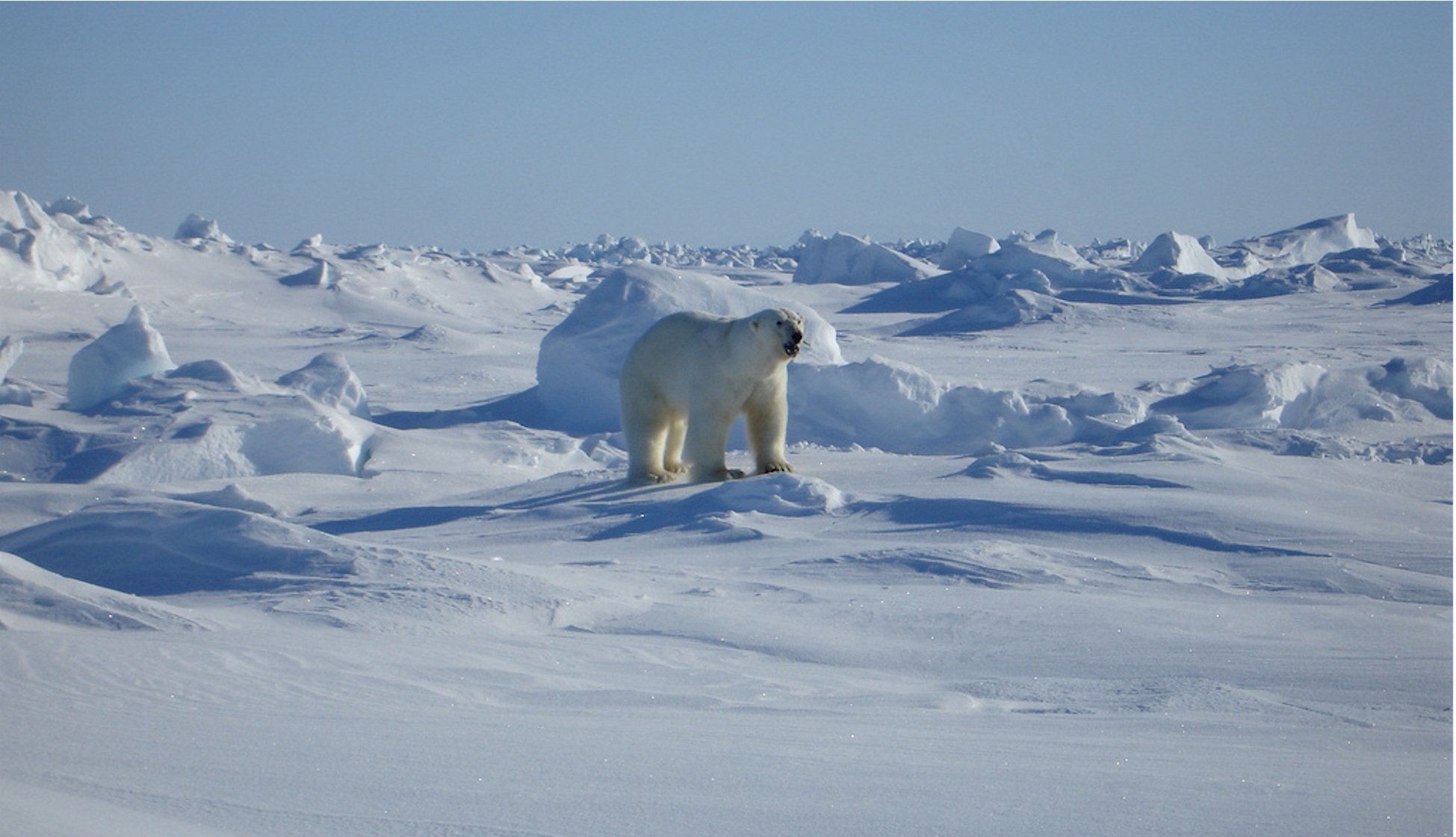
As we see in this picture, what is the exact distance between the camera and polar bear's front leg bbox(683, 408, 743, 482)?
6.31 metres

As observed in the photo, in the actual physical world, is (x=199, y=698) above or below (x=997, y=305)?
below

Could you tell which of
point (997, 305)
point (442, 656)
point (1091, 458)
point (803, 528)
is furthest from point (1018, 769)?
point (997, 305)

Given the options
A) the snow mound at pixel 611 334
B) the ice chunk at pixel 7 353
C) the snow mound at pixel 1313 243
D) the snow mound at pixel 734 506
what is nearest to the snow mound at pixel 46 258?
the ice chunk at pixel 7 353

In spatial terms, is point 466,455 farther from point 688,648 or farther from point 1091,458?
point 688,648

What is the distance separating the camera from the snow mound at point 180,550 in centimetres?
395

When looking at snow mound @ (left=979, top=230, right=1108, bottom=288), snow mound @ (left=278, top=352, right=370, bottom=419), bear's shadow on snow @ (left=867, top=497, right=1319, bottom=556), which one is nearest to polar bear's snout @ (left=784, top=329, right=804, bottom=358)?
bear's shadow on snow @ (left=867, top=497, right=1319, bottom=556)

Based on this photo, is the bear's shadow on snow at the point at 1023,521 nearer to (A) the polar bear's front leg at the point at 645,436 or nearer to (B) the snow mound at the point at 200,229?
(A) the polar bear's front leg at the point at 645,436

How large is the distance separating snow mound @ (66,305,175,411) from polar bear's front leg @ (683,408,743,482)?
6727 mm

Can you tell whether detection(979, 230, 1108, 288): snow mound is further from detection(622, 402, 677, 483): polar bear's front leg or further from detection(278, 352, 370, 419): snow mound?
detection(622, 402, 677, 483): polar bear's front leg

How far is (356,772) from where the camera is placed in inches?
75.9

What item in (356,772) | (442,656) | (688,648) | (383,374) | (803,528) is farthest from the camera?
(383,374)

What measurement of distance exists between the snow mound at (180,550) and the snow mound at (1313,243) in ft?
116

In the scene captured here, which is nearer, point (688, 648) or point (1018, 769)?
point (1018, 769)

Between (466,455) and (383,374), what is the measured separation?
592 cm
